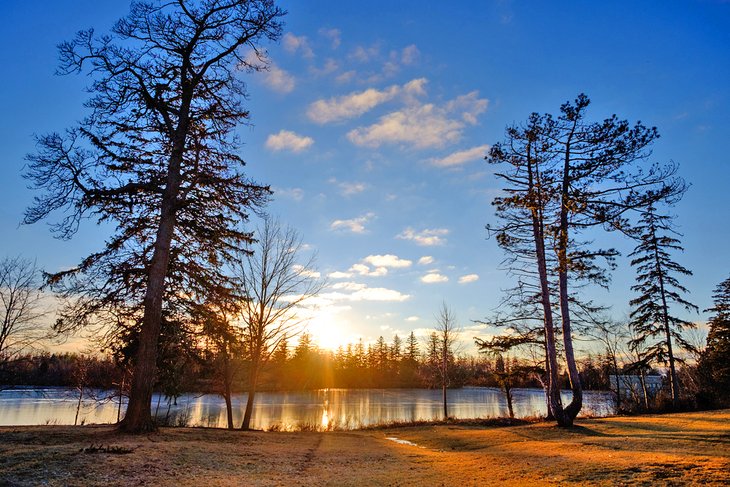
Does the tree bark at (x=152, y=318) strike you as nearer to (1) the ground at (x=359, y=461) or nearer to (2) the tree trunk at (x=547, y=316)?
(1) the ground at (x=359, y=461)

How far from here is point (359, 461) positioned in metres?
10.1

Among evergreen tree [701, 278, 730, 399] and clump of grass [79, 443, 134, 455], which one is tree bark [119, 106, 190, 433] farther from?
evergreen tree [701, 278, 730, 399]

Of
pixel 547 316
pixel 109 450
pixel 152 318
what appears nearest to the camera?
pixel 109 450

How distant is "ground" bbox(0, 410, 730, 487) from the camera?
6.08 meters

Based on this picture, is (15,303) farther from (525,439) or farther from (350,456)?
(525,439)

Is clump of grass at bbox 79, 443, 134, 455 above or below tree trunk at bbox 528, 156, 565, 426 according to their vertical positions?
below

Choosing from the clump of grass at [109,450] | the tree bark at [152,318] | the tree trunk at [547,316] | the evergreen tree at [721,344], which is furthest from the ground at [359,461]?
the evergreen tree at [721,344]

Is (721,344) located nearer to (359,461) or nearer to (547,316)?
(547,316)

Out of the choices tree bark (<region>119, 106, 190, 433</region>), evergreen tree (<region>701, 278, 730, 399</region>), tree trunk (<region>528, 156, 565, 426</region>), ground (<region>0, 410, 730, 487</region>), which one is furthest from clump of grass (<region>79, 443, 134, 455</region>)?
evergreen tree (<region>701, 278, 730, 399</region>)

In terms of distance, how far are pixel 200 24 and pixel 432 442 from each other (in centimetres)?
1740

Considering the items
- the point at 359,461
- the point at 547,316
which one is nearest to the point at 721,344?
the point at 547,316

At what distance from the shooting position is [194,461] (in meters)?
7.64

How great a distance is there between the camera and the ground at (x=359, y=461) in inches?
239

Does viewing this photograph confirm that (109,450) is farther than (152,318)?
No
